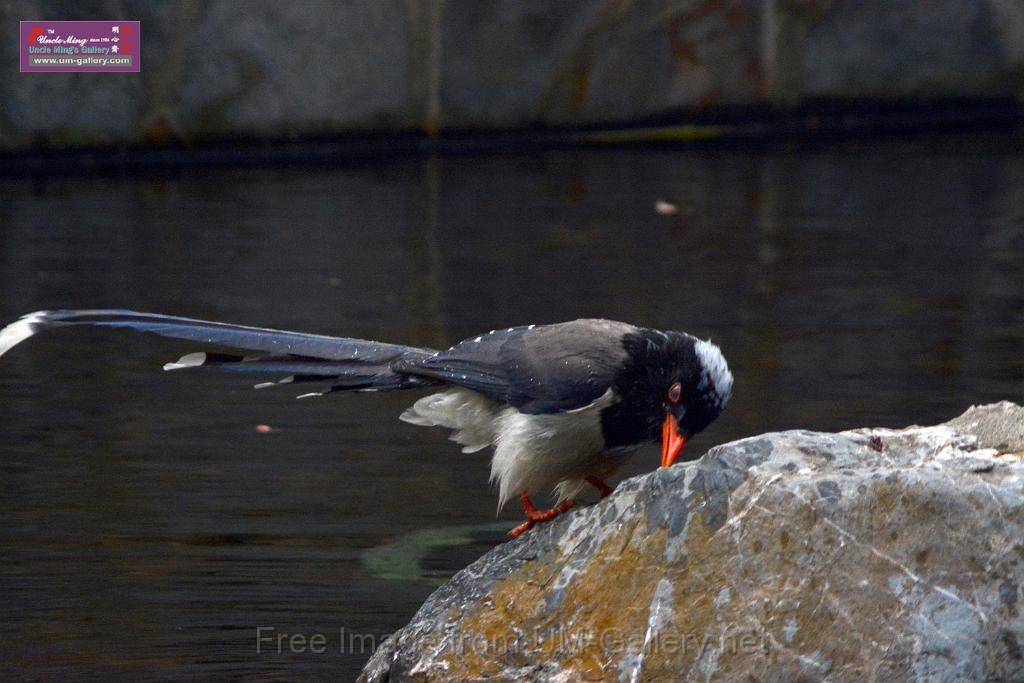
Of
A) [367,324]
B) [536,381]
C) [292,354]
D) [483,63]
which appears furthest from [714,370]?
[483,63]

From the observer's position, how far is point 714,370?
4.22 meters

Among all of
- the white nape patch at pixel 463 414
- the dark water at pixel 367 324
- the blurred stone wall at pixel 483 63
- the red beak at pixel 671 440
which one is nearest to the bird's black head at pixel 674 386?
the red beak at pixel 671 440

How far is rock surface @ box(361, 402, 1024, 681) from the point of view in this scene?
3.56 meters

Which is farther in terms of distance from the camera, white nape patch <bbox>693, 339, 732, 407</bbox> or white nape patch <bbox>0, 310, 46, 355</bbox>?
white nape patch <bbox>0, 310, 46, 355</bbox>

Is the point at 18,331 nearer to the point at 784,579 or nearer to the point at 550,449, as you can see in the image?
the point at 550,449

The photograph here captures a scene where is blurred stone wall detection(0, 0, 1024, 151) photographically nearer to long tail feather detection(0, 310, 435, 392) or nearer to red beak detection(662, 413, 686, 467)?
long tail feather detection(0, 310, 435, 392)

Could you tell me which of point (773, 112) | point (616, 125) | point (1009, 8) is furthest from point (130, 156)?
point (1009, 8)

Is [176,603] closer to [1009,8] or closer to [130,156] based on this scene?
[130,156]

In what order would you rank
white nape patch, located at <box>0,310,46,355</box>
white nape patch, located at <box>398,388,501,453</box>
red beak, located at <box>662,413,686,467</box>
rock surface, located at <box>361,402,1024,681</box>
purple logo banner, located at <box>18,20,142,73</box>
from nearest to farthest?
rock surface, located at <box>361,402,1024,681</box> < red beak, located at <box>662,413,686,467</box> < white nape patch, located at <box>0,310,46,355</box> < white nape patch, located at <box>398,388,501,453</box> < purple logo banner, located at <box>18,20,142,73</box>

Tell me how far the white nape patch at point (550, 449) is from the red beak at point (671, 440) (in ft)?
0.47

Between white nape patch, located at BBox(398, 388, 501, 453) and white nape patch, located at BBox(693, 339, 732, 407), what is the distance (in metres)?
0.58

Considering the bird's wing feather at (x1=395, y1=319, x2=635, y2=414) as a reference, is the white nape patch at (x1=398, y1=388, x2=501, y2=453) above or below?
below

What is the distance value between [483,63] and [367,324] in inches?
193

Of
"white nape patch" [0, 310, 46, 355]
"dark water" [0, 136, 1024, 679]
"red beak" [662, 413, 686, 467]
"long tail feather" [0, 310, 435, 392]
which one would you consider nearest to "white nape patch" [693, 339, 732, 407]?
"red beak" [662, 413, 686, 467]
